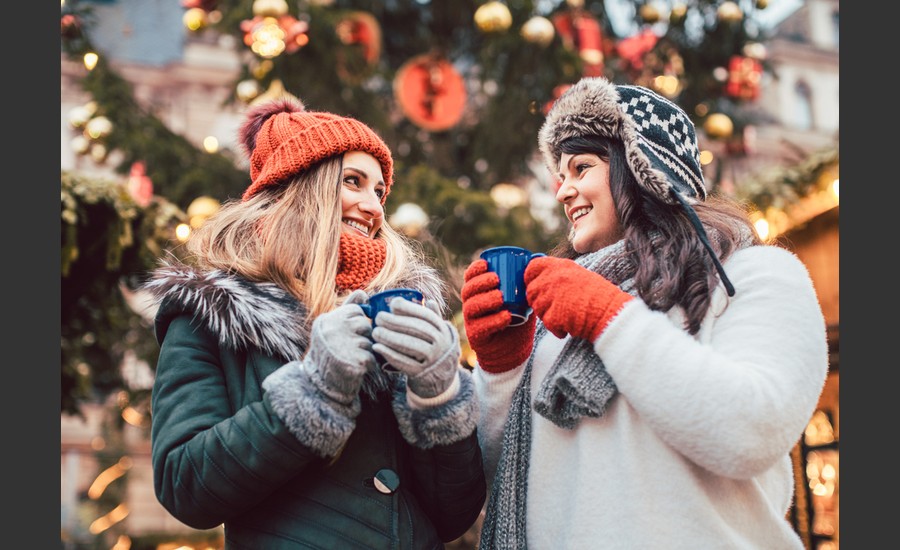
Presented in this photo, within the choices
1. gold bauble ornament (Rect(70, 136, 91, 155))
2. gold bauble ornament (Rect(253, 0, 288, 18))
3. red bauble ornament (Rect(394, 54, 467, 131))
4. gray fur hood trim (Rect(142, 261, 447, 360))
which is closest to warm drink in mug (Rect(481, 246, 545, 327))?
gray fur hood trim (Rect(142, 261, 447, 360))

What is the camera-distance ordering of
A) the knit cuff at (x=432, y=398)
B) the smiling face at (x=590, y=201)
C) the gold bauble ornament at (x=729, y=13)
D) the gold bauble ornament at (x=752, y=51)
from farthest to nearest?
the gold bauble ornament at (x=752, y=51) < the gold bauble ornament at (x=729, y=13) < the smiling face at (x=590, y=201) < the knit cuff at (x=432, y=398)

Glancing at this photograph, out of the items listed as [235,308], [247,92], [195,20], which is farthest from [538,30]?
[235,308]

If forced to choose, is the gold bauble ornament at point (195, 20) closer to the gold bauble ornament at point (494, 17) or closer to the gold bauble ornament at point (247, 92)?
the gold bauble ornament at point (247, 92)

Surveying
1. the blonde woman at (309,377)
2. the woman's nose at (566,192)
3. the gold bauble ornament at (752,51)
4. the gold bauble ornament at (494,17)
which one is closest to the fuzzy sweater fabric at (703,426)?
the blonde woman at (309,377)

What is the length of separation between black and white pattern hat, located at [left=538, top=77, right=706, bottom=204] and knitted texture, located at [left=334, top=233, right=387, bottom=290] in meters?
0.58

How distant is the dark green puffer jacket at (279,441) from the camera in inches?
64.8

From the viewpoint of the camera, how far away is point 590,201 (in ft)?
6.72

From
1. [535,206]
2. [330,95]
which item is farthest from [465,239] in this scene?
[330,95]

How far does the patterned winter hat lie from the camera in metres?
1.92

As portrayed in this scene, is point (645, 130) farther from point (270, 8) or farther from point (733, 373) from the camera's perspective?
point (270, 8)

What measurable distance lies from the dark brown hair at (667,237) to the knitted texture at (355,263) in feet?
1.87

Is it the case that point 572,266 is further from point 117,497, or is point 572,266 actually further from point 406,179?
point 117,497

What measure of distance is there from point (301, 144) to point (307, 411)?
32.7 inches

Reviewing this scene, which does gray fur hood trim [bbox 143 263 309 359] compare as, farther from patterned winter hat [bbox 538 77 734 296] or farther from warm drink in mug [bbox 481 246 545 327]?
patterned winter hat [bbox 538 77 734 296]
